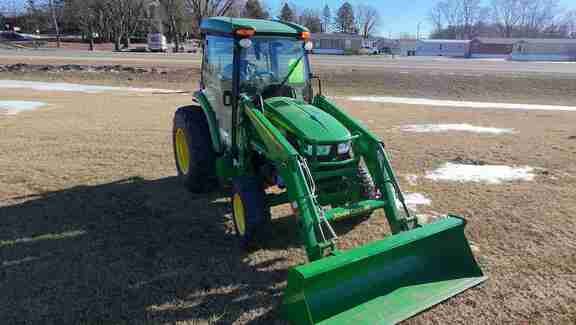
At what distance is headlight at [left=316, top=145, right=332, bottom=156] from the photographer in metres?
4.00

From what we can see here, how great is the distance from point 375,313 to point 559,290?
1867 mm

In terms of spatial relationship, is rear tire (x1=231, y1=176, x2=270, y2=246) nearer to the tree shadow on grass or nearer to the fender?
the tree shadow on grass

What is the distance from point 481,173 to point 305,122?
13.8ft

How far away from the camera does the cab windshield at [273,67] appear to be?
4809mm

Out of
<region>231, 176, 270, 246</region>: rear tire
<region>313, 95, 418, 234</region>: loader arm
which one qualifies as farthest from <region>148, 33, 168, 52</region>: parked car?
<region>231, 176, 270, 246</region>: rear tire

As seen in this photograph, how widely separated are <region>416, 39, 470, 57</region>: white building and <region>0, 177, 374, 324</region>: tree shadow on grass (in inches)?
2765

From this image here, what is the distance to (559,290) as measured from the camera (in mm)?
3732

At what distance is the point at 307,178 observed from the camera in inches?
151

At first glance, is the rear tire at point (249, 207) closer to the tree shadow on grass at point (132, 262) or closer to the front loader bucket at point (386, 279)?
the tree shadow on grass at point (132, 262)

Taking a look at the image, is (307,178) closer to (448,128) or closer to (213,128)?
(213,128)

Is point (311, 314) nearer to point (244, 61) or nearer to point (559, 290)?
point (559, 290)

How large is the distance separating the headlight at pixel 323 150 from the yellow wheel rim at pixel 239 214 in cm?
88

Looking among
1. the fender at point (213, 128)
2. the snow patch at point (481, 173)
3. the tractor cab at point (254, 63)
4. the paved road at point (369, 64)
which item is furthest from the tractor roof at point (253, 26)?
the paved road at point (369, 64)

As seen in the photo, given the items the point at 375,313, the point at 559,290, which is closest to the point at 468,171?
the point at 559,290
